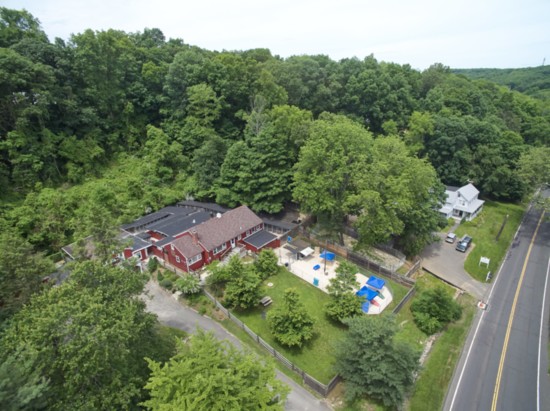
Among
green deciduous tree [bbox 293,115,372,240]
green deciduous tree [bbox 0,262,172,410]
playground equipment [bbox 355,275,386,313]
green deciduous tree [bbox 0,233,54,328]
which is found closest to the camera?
green deciduous tree [bbox 0,262,172,410]

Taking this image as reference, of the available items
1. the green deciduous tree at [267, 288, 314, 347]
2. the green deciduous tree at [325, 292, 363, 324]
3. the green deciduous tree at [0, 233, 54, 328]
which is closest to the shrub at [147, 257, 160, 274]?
the green deciduous tree at [0, 233, 54, 328]

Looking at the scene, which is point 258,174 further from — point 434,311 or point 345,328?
point 434,311

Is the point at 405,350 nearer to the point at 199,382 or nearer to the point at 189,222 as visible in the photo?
the point at 199,382

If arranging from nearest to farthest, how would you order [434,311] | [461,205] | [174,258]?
[434,311] < [174,258] < [461,205]

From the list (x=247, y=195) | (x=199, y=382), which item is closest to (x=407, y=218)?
(x=247, y=195)

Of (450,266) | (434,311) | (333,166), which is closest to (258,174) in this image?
(333,166)

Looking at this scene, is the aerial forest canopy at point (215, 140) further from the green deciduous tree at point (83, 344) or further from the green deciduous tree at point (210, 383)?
the green deciduous tree at point (210, 383)

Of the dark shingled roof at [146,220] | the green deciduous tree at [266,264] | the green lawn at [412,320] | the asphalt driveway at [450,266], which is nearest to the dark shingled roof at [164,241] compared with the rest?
the dark shingled roof at [146,220]

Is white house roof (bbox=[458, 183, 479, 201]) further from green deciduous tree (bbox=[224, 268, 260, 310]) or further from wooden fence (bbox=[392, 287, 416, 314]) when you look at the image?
green deciduous tree (bbox=[224, 268, 260, 310])
